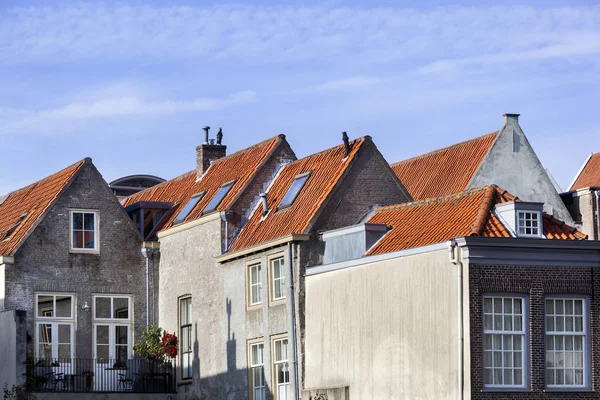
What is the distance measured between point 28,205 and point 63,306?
4.56 meters

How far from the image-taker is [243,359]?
119 feet

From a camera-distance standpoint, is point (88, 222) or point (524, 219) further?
point (88, 222)

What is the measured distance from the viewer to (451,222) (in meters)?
31.4

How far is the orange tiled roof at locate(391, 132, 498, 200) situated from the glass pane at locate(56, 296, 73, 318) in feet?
41.9

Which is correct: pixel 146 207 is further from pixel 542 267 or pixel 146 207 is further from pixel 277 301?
pixel 542 267

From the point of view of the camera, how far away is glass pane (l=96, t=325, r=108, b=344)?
1545 inches

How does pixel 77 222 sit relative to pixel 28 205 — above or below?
below

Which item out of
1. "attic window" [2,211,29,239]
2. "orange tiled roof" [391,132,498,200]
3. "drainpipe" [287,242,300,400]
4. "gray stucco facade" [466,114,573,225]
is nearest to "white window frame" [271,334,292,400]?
"drainpipe" [287,242,300,400]

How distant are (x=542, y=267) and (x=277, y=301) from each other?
7.94 m

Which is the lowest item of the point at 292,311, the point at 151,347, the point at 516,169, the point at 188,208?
the point at 151,347

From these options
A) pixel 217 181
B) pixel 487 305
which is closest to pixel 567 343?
pixel 487 305

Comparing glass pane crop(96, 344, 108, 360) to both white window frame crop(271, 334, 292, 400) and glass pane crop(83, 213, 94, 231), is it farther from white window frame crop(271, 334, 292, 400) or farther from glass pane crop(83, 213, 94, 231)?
white window frame crop(271, 334, 292, 400)

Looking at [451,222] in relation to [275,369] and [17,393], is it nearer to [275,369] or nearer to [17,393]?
[275,369]

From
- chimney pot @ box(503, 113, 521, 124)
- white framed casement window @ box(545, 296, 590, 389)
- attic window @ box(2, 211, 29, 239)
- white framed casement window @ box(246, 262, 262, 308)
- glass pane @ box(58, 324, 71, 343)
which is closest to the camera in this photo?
white framed casement window @ box(545, 296, 590, 389)
